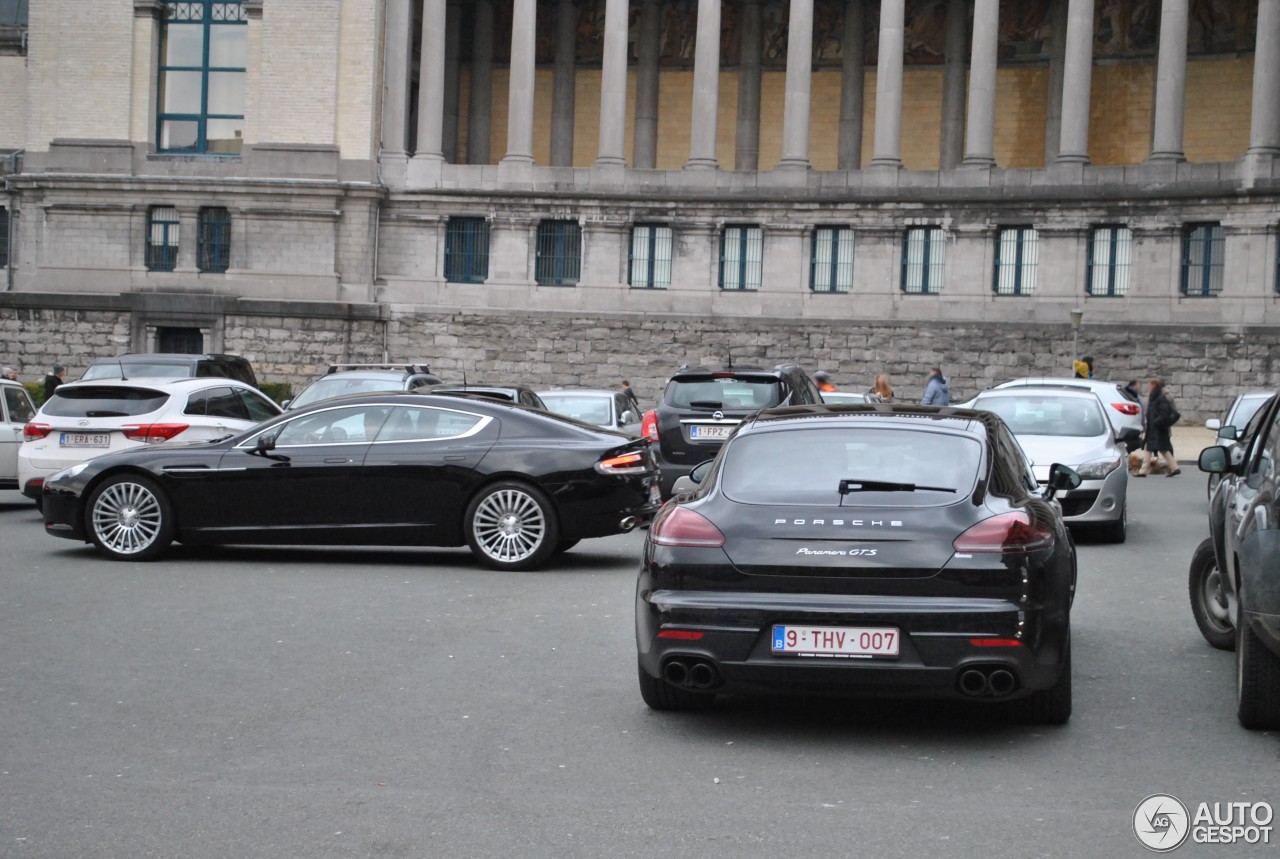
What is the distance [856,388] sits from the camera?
44438 millimetres

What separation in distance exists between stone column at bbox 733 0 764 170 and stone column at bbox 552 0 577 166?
216 inches

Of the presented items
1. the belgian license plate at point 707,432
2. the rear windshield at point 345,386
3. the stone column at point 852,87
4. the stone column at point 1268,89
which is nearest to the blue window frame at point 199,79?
the stone column at point 852,87

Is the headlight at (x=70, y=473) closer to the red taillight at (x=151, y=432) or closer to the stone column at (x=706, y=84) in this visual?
the red taillight at (x=151, y=432)

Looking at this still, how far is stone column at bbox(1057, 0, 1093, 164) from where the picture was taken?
145 ft

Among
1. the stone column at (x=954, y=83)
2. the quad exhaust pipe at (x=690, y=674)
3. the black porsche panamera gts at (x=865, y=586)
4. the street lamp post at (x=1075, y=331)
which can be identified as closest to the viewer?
the black porsche panamera gts at (x=865, y=586)

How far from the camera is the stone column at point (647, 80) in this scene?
52.2 meters

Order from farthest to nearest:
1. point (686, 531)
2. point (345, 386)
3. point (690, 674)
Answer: point (345, 386) → point (686, 531) → point (690, 674)

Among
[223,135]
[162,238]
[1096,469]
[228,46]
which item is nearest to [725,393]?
[1096,469]

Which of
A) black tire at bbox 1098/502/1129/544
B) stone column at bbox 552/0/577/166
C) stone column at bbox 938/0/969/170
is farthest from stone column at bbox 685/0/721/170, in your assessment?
black tire at bbox 1098/502/1129/544

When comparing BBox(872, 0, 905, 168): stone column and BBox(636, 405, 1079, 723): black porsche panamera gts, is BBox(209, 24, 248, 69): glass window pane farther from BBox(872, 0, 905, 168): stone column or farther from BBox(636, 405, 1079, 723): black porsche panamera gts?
BBox(636, 405, 1079, 723): black porsche panamera gts

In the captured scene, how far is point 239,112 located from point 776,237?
16.1 metres

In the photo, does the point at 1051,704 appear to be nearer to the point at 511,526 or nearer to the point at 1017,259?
the point at 511,526

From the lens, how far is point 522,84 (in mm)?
47000

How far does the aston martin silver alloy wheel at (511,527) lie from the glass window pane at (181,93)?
37425 millimetres
